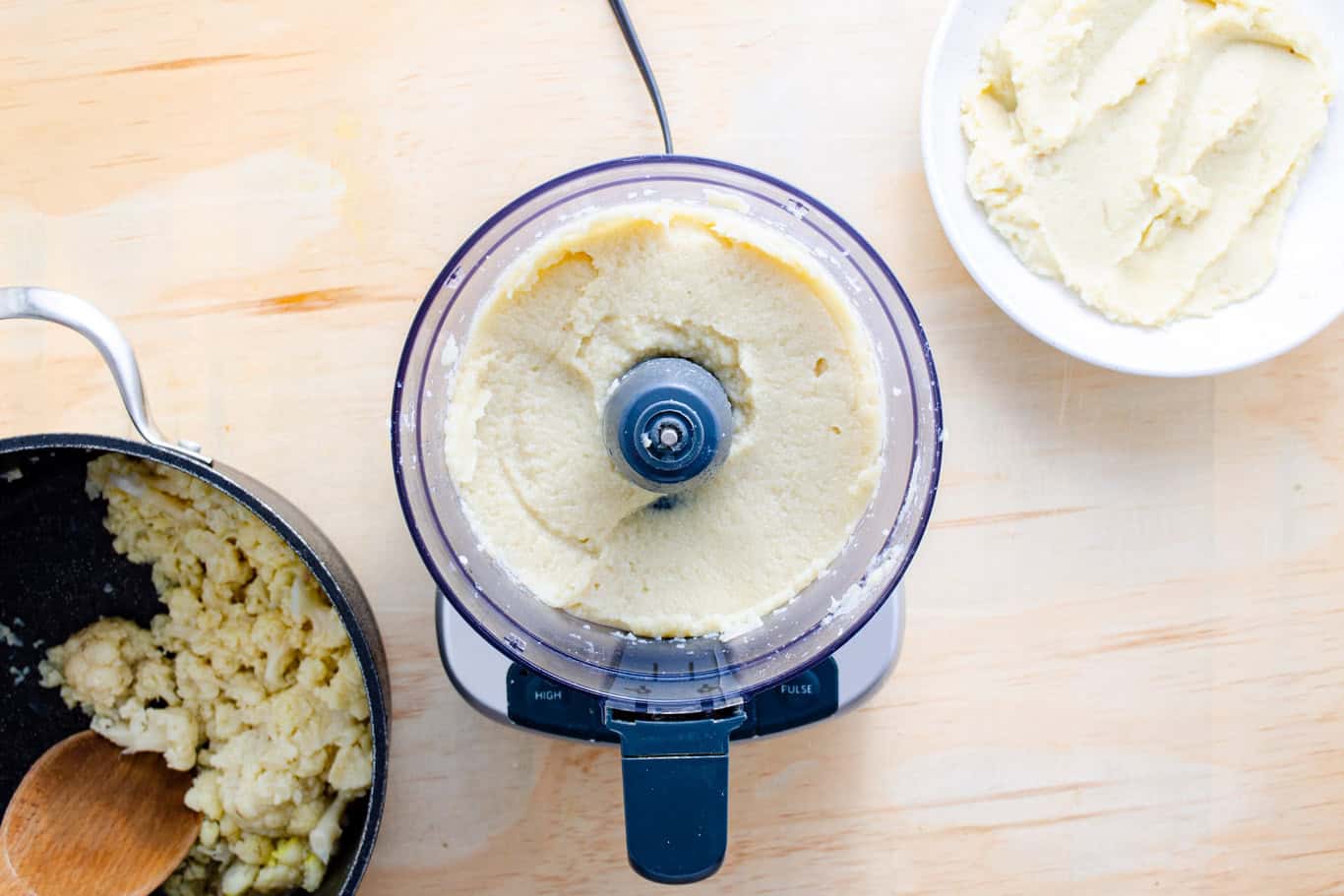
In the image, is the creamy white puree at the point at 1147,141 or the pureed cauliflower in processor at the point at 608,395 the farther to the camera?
the creamy white puree at the point at 1147,141

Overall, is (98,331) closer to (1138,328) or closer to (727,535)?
(727,535)

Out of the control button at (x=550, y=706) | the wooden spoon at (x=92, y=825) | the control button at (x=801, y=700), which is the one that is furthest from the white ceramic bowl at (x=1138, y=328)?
the wooden spoon at (x=92, y=825)

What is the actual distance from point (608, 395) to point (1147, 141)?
472 mm

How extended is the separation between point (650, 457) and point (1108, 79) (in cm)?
51

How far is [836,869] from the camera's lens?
89 cm

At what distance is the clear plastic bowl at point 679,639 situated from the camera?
671 millimetres

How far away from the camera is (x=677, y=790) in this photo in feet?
2.10

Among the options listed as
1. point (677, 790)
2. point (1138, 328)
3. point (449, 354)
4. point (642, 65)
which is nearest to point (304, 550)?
point (449, 354)

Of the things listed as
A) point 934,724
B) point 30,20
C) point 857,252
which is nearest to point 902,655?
point 934,724

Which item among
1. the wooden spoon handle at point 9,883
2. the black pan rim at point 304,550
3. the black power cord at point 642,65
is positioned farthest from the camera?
the black power cord at point 642,65

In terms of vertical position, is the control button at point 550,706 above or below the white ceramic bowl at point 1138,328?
below

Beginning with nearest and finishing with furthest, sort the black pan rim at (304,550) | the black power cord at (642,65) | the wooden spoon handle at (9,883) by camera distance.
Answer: the black pan rim at (304,550) < the wooden spoon handle at (9,883) < the black power cord at (642,65)

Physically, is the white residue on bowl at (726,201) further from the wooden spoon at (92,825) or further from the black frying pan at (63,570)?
the wooden spoon at (92,825)

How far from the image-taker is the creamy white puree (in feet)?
2.70
